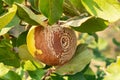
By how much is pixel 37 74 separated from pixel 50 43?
134mm

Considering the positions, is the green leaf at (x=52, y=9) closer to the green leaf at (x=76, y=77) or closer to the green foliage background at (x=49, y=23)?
the green foliage background at (x=49, y=23)

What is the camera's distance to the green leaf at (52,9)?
0.78 metres

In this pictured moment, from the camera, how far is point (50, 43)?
0.80 metres

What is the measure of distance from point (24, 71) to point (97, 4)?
0.93ft

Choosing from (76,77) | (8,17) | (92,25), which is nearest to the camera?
(8,17)

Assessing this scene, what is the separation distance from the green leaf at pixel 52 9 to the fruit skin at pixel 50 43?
28 mm

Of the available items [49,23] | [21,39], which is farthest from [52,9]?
[21,39]

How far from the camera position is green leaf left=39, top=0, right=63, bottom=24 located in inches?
30.8

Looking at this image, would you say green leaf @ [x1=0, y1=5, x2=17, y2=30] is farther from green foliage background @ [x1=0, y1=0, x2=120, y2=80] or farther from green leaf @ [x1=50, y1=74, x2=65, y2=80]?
green leaf @ [x1=50, y1=74, x2=65, y2=80]

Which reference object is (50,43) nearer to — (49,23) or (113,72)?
(49,23)

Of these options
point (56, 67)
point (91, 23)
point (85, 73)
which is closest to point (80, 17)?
point (91, 23)

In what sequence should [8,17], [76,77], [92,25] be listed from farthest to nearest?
1. [76,77]
2. [92,25]
3. [8,17]

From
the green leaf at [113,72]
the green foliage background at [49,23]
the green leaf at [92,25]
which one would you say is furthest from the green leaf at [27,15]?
the green leaf at [113,72]

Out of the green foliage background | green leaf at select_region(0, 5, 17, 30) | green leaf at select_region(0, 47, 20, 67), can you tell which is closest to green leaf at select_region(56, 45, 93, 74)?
the green foliage background
